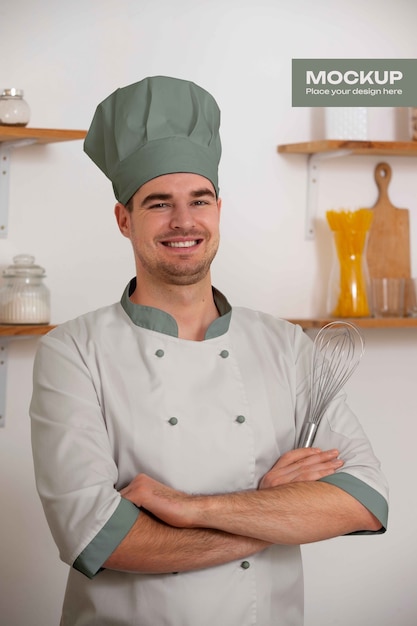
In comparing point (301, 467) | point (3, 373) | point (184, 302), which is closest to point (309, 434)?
point (301, 467)

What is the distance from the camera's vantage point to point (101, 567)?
4.55 ft

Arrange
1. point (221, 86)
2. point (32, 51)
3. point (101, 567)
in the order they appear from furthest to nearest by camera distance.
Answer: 1. point (221, 86)
2. point (32, 51)
3. point (101, 567)

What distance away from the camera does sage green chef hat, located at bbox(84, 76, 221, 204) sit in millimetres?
1553

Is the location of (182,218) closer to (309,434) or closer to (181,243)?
(181,243)

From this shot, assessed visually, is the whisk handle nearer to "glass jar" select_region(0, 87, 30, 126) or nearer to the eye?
the eye

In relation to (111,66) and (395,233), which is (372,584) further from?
(111,66)

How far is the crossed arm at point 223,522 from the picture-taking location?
1382mm

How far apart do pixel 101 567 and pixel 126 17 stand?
139 centimetres

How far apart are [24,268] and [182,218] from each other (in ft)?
2.17

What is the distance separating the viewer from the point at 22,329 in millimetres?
2029

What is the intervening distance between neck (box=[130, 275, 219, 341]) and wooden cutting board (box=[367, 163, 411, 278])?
1.04m

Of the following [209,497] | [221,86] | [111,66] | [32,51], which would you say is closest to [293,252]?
[221,86]

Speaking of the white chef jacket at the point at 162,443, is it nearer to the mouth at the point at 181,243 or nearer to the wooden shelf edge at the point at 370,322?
the mouth at the point at 181,243

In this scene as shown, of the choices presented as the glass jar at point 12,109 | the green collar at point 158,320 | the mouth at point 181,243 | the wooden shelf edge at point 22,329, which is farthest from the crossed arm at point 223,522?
the glass jar at point 12,109
